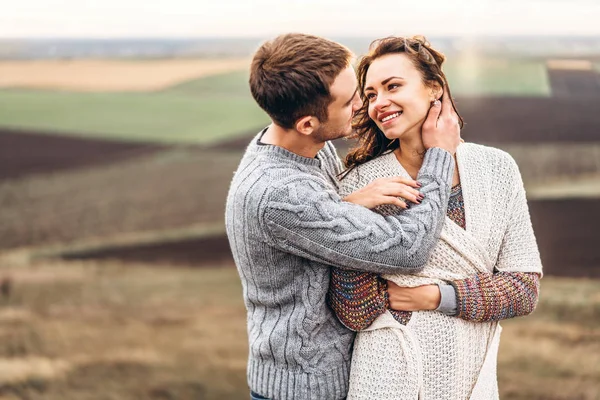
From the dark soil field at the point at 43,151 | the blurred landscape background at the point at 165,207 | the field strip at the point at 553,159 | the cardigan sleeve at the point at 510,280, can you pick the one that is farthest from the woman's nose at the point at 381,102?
the dark soil field at the point at 43,151

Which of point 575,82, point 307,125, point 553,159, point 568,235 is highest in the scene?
point 307,125

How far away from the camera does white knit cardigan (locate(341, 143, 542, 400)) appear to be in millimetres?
1558

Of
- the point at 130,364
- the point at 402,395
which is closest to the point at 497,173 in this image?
the point at 402,395

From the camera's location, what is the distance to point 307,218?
4.86ft

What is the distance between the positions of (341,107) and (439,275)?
416 millimetres

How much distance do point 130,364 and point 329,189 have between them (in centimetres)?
338

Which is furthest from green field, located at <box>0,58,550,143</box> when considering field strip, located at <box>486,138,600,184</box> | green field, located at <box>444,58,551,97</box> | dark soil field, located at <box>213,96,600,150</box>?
field strip, located at <box>486,138,600,184</box>

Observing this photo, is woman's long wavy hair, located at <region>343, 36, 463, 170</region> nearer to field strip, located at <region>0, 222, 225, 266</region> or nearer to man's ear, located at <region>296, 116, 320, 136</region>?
man's ear, located at <region>296, 116, 320, 136</region>

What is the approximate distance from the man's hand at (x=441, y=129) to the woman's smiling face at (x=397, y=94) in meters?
0.02

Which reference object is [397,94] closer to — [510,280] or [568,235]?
[510,280]

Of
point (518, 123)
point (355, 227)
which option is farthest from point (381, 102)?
point (518, 123)

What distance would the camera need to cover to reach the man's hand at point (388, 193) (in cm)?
150

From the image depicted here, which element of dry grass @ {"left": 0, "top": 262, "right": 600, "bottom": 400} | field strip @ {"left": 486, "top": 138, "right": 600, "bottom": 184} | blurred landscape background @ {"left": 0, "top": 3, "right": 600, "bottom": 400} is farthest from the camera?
field strip @ {"left": 486, "top": 138, "right": 600, "bottom": 184}

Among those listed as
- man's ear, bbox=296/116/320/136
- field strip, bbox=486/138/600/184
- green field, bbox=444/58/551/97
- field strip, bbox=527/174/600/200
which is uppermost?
man's ear, bbox=296/116/320/136
